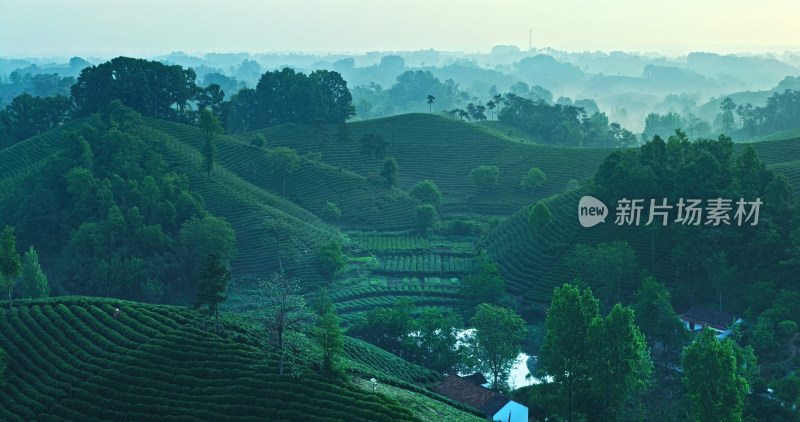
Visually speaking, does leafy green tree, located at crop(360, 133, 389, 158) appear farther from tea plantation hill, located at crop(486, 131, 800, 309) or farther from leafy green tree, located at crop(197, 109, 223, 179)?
tea plantation hill, located at crop(486, 131, 800, 309)

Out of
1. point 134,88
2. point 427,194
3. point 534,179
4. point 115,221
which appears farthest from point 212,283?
point 134,88

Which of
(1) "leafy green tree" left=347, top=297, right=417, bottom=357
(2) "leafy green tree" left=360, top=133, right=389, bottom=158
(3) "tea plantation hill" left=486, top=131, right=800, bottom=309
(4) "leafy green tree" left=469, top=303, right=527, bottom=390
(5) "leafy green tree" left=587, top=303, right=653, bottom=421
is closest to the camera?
(5) "leafy green tree" left=587, top=303, right=653, bottom=421

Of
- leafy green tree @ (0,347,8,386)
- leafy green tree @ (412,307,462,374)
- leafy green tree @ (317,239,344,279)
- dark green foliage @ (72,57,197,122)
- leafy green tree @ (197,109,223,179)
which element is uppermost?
dark green foliage @ (72,57,197,122)

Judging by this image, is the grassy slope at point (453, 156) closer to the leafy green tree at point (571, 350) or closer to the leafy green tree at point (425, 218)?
the leafy green tree at point (425, 218)

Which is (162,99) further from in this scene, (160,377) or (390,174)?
(160,377)

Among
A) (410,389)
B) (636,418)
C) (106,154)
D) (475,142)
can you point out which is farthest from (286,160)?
(636,418)

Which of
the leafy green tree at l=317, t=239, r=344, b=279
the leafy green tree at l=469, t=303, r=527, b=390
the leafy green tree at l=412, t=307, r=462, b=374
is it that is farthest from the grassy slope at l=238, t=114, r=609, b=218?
the leafy green tree at l=469, t=303, r=527, b=390

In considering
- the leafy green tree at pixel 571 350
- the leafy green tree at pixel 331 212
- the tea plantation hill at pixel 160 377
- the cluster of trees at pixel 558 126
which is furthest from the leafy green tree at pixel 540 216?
the cluster of trees at pixel 558 126
